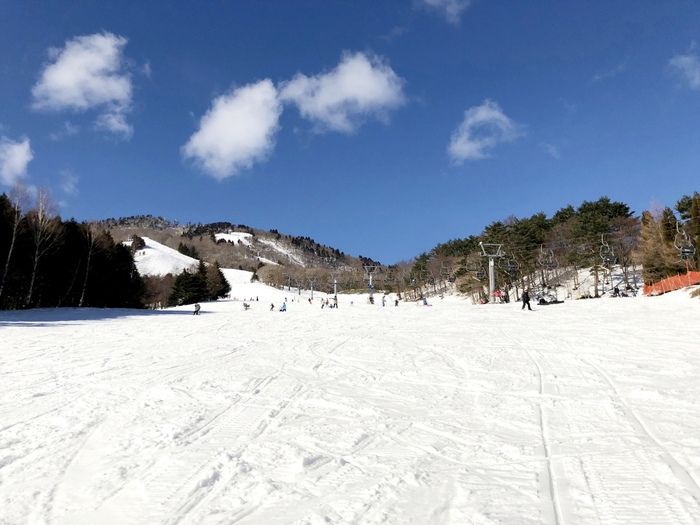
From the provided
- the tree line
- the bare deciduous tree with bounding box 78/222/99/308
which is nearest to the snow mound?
the tree line

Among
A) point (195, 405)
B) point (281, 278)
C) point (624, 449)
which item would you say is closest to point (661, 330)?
point (624, 449)

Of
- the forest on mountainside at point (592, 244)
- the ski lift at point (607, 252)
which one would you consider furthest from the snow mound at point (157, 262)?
the ski lift at point (607, 252)

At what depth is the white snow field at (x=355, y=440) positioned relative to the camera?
3049mm

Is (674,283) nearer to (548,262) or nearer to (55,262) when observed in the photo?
(548,262)

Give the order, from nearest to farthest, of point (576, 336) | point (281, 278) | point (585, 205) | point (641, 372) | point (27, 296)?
point (641, 372)
point (576, 336)
point (27, 296)
point (585, 205)
point (281, 278)

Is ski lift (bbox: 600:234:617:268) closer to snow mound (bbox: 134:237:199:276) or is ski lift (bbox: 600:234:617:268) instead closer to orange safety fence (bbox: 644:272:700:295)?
orange safety fence (bbox: 644:272:700:295)

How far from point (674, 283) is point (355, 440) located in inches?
1465

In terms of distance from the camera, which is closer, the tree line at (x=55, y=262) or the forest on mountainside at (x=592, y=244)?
the tree line at (x=55, y=262)

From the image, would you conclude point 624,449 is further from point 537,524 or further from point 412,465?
point 412,465

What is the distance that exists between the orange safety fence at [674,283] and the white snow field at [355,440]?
82.8ft

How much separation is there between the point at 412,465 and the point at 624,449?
2.10m

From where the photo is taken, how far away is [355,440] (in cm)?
440

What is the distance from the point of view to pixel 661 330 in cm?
1391

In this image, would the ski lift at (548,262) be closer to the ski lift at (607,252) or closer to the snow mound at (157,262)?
the ski lift at (607,252)
